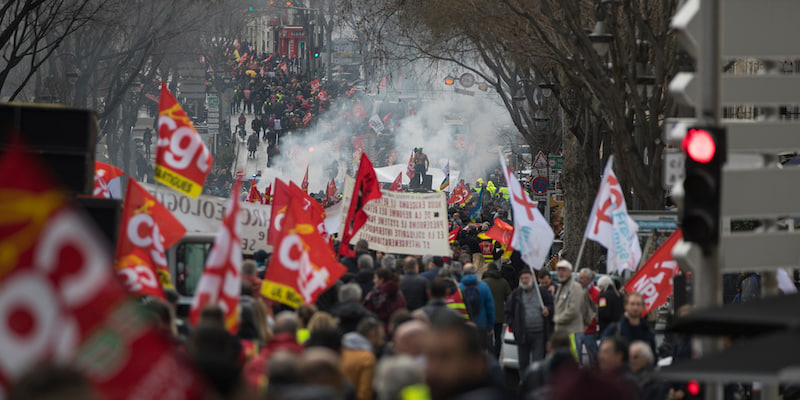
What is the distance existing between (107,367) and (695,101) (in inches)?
223

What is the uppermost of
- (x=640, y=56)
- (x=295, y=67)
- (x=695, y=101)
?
(x=295, y=67)

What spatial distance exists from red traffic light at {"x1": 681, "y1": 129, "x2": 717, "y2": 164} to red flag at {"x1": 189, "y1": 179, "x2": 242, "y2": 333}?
2.84 meters

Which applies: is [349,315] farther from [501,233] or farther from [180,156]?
[501,233]

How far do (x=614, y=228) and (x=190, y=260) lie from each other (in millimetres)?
4954

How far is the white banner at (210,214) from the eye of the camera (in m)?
15.4

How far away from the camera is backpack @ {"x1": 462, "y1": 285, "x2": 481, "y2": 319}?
14.7m

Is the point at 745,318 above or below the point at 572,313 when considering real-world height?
above

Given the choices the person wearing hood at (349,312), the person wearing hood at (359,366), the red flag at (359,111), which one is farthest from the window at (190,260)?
the red flag at (359,111)

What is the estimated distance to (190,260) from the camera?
46.8ft

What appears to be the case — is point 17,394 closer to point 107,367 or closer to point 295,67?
point 107,367

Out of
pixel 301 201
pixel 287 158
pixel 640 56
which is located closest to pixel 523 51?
pixel 640 56

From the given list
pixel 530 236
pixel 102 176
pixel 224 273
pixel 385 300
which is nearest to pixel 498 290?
pixel 530 236

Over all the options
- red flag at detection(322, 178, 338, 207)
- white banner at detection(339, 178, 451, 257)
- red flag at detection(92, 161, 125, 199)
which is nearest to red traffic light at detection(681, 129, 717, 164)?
white banner at detection(339, 178, 451, 257)

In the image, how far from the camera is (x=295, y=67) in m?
94.8
